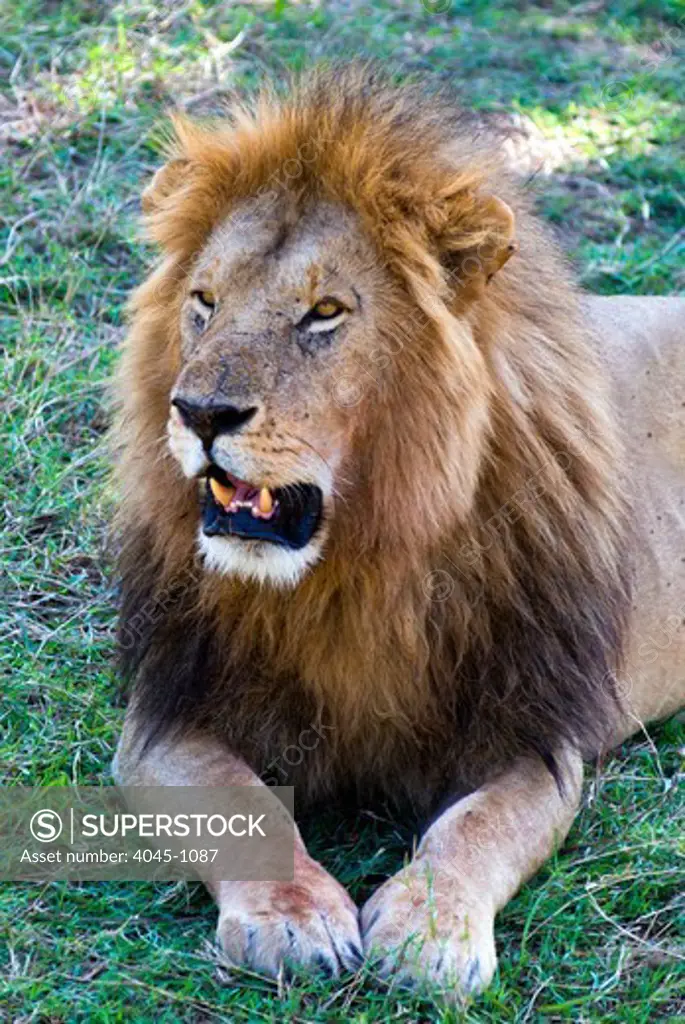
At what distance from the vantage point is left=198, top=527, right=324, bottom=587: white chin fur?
3.80 meters

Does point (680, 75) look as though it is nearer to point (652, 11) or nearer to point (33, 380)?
point (652, 11)

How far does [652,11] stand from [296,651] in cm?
631

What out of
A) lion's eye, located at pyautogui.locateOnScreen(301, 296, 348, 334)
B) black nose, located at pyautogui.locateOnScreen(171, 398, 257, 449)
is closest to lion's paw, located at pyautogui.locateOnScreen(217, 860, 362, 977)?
black nose, located at pyautogui.locateOnScreen(171, 398, 257, 449)

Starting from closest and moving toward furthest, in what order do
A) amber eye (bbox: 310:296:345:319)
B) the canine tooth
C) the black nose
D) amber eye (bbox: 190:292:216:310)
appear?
1. the black nose
2. the canine tooth
3. amber eye (bbox: 310:296:345:319)
4. amber eye (bbox: 190:292:216:310)

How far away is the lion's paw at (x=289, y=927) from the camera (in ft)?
12.1

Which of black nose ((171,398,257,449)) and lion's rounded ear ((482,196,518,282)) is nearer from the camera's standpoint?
black nose ((171,398,257,449))

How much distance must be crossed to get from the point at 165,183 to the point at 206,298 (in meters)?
0.44

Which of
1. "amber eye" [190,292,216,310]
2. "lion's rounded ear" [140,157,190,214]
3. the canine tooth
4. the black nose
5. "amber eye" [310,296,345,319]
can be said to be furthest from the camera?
"lion's rounded ear" [140,157,190,214]

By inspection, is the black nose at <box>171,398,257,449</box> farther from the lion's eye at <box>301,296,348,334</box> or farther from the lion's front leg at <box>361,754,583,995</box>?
the lion's front leg at <box>361,754,583,995</box>

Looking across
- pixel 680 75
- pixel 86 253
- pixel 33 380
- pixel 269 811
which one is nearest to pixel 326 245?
pixel 269 811

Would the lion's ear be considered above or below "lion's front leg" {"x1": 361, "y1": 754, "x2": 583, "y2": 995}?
above

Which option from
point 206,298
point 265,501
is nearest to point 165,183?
point 206,298

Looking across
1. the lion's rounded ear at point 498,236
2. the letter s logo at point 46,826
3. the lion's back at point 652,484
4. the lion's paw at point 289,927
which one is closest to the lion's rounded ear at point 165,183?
the lion's rounded ear at point 498,236

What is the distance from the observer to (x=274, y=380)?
3.73 m
